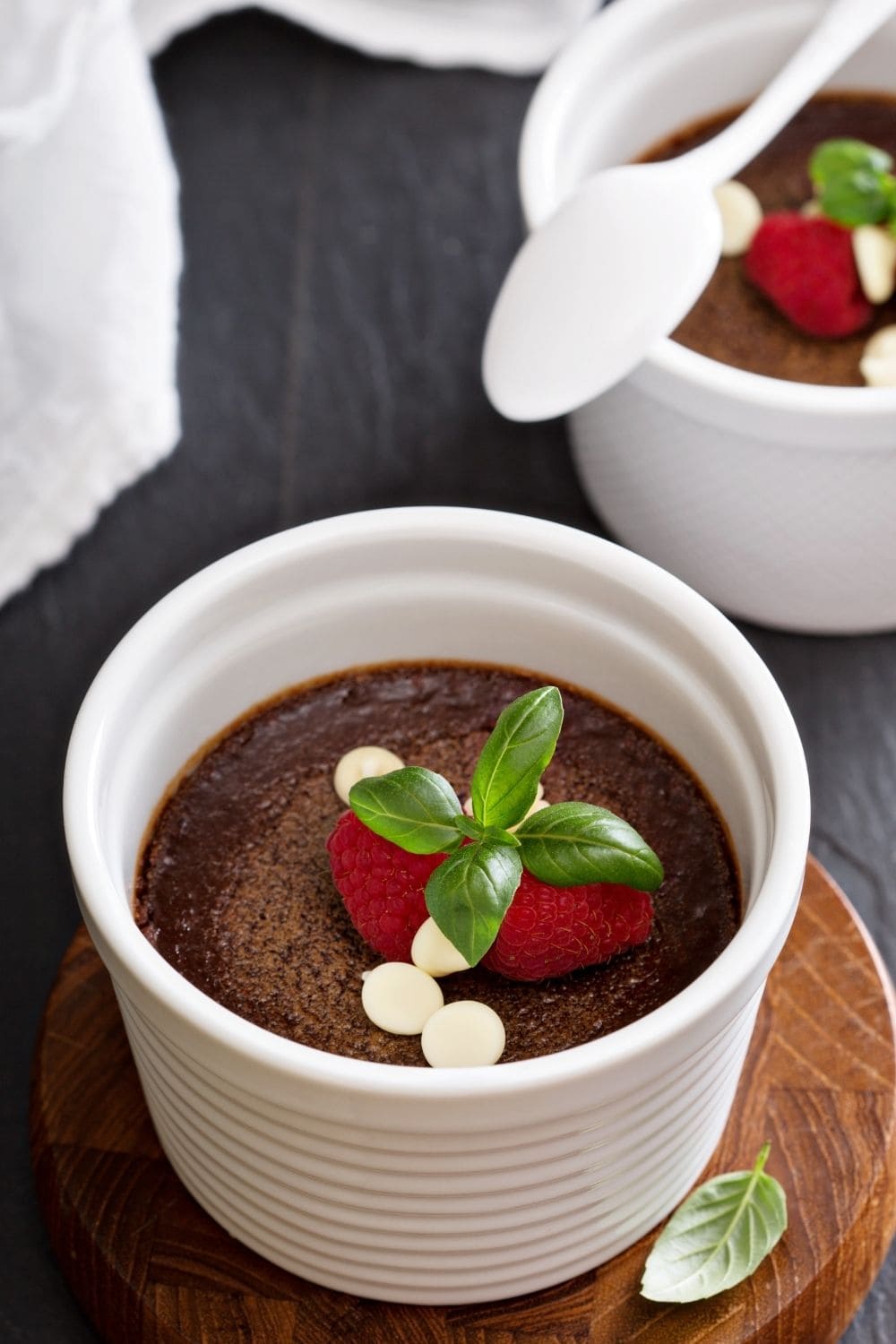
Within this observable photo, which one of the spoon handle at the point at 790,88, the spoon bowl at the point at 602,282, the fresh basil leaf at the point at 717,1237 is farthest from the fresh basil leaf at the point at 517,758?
the spoon handle at the point at 790,88

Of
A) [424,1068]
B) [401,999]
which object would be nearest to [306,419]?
[401,999]

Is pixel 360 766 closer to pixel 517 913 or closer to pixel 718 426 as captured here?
pixel 517 913

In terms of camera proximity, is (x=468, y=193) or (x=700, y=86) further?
(x=468, y=193)

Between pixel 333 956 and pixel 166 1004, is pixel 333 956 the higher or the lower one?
the lower one

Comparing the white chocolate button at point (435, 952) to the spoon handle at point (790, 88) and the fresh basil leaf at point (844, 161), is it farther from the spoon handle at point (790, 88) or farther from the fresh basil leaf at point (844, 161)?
the fresh basil leaf at point (844, 161)

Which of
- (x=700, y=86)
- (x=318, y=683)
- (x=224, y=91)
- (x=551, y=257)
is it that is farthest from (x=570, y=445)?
(x=224, y=91)

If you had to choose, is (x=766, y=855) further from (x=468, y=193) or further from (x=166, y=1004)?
(x=468, y=193)
